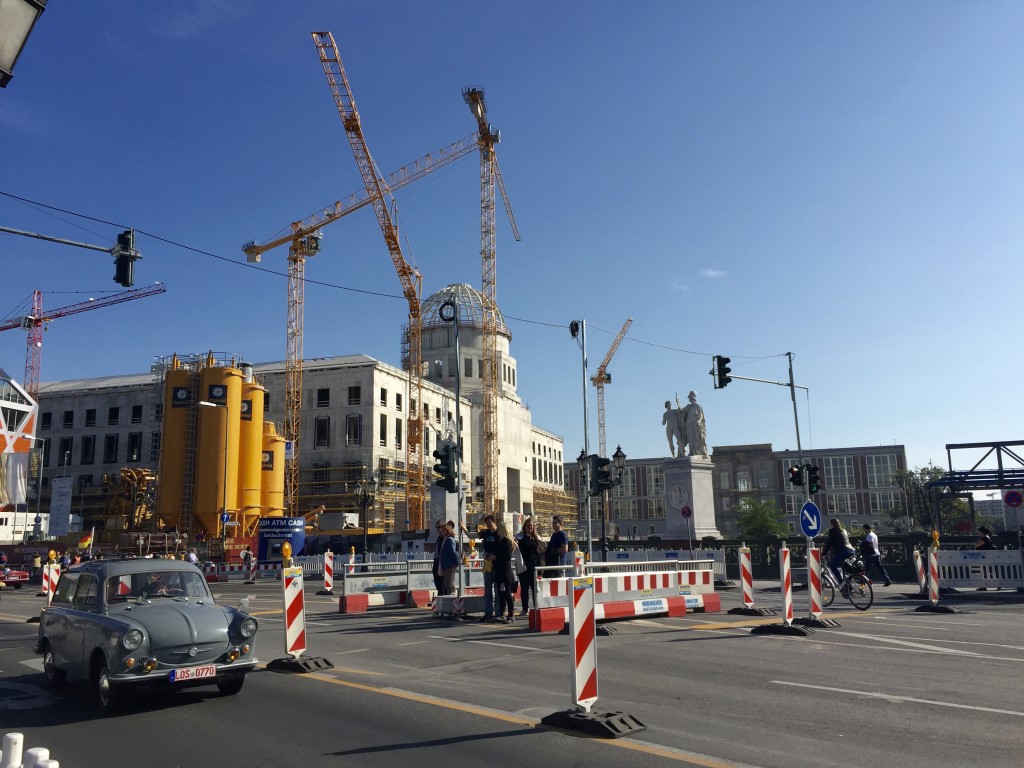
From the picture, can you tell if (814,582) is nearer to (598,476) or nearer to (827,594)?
(827,594)

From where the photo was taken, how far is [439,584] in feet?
57.1

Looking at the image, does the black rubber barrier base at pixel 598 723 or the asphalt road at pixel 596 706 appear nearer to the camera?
the asphalt road at pixel 596 706

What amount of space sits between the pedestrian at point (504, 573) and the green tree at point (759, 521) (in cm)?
7551

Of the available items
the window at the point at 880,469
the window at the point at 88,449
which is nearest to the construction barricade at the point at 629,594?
the window at the point at 88,449

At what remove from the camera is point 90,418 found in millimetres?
73625

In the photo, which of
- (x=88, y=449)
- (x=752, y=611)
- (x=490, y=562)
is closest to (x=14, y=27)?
(x=490, y=562)

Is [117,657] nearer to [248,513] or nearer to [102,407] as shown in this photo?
[248,513]

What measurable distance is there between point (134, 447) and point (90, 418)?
251 inches

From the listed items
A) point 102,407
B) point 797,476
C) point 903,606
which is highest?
point 102,407

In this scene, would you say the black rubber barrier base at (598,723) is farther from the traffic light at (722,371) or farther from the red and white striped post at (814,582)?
the traffic light at (722,371)

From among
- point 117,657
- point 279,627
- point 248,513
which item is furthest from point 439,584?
point 248,513

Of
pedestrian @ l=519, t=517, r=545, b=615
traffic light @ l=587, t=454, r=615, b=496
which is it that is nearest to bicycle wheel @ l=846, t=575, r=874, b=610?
traffic light @ l=587, t=454, r=615, b=496

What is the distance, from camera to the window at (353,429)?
6794 centimetres

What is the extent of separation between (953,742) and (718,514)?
10243 centimetres
